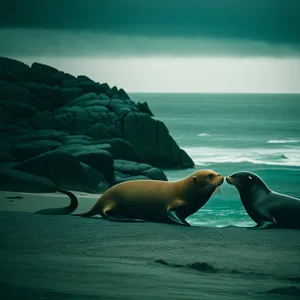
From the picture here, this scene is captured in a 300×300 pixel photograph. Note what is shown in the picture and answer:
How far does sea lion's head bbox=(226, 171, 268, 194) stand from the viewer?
5.13 m

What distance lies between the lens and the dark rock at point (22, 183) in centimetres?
695

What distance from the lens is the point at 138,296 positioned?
3180mm

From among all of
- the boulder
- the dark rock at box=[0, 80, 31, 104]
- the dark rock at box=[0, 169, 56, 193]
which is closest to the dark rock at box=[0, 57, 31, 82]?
the dark rock at box=[0, 80, 31, 104]

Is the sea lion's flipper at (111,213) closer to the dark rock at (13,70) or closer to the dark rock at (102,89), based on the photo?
the dark rock at (13,70)

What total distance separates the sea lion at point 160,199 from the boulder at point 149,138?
36.6 ft

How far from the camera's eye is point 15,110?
637 inches

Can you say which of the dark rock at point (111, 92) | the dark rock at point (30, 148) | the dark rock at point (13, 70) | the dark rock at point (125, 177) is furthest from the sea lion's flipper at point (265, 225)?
the dark rock at point (111, 92)

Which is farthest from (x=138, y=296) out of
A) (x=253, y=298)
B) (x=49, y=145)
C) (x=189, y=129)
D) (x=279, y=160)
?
(x=189, y=129)

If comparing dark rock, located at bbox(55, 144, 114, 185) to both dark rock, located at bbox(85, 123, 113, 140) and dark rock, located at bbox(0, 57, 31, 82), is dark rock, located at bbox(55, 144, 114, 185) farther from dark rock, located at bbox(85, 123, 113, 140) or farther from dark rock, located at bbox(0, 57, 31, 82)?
dark rock, located at bbox(0, 57, 31, 82)

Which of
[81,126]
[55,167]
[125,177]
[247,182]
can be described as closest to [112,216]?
[247,182]

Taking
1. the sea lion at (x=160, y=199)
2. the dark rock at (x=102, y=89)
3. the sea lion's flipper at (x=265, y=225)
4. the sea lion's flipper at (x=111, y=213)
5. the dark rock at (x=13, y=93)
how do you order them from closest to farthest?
the sea lion's flipper at (x=265, y=225)
the sea lion at (x=160, y=199)
the sea lion's flipper at (x=111, y=213)
the dark rock at (x=13, y=93)
the dark rock at (x=102, y=89)

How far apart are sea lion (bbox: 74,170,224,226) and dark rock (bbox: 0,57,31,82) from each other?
13695mm

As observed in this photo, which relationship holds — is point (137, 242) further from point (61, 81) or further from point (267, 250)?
point (61, 81)

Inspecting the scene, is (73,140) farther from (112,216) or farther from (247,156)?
(112,216)
